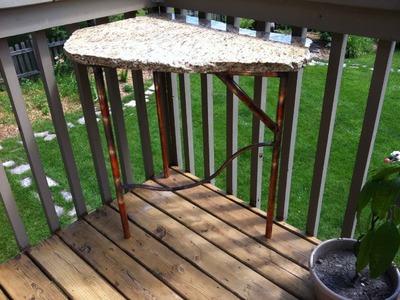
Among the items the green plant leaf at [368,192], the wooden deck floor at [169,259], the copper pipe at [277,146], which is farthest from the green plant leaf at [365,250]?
the copper pipe at [277,146]

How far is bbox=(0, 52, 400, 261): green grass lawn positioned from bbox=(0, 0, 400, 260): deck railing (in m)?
0.80

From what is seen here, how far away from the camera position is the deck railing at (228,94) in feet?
4.60

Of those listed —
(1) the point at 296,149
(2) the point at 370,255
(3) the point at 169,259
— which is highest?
(2) the point at 370,255

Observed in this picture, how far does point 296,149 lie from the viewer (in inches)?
133

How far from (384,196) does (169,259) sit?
1.01 m

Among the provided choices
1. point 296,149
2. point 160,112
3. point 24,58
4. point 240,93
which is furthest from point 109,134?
point 24,58

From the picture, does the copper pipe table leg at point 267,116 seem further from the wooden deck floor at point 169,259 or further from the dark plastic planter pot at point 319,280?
the dark plastic planter pot at point 319,280

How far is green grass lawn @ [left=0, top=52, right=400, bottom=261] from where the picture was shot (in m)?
2.78

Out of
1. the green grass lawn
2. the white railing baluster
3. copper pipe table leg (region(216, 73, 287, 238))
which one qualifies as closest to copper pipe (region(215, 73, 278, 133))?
copper pipe table leg (region(216, 73, 287, 238))

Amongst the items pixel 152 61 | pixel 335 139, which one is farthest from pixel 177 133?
pixel 335 139

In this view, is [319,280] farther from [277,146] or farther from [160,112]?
[160,112]

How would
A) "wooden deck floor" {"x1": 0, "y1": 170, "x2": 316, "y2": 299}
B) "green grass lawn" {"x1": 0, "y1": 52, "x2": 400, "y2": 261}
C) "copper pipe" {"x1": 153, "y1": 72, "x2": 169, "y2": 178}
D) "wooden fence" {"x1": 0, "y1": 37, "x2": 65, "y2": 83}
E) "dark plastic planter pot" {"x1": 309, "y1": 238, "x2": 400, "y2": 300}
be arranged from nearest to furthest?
"dark plastic planter pot" {"x1": 309, "y1": 238, "x2": 400, "y2": 300}, "wooden deck floor" {"x1": 0, "y1": 170, "x2": 316, "y2": 299}, "copper pipe" {"x1": 153, "y1": 72, "x2": 169, "y2": 178}, "green grass lawn" {"x1": 0, "y1": 52, "x2": 400, "y2": 261}, "wooden fence" {"x1": 0, "y1": 37, "x2": 65, "y2": 83}

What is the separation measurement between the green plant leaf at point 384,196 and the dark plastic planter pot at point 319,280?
0.35 meters

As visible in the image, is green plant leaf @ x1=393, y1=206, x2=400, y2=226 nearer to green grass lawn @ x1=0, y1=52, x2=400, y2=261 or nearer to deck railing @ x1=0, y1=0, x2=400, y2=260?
deck railing @ x1=0, y1=0, x2=400, y2=260
